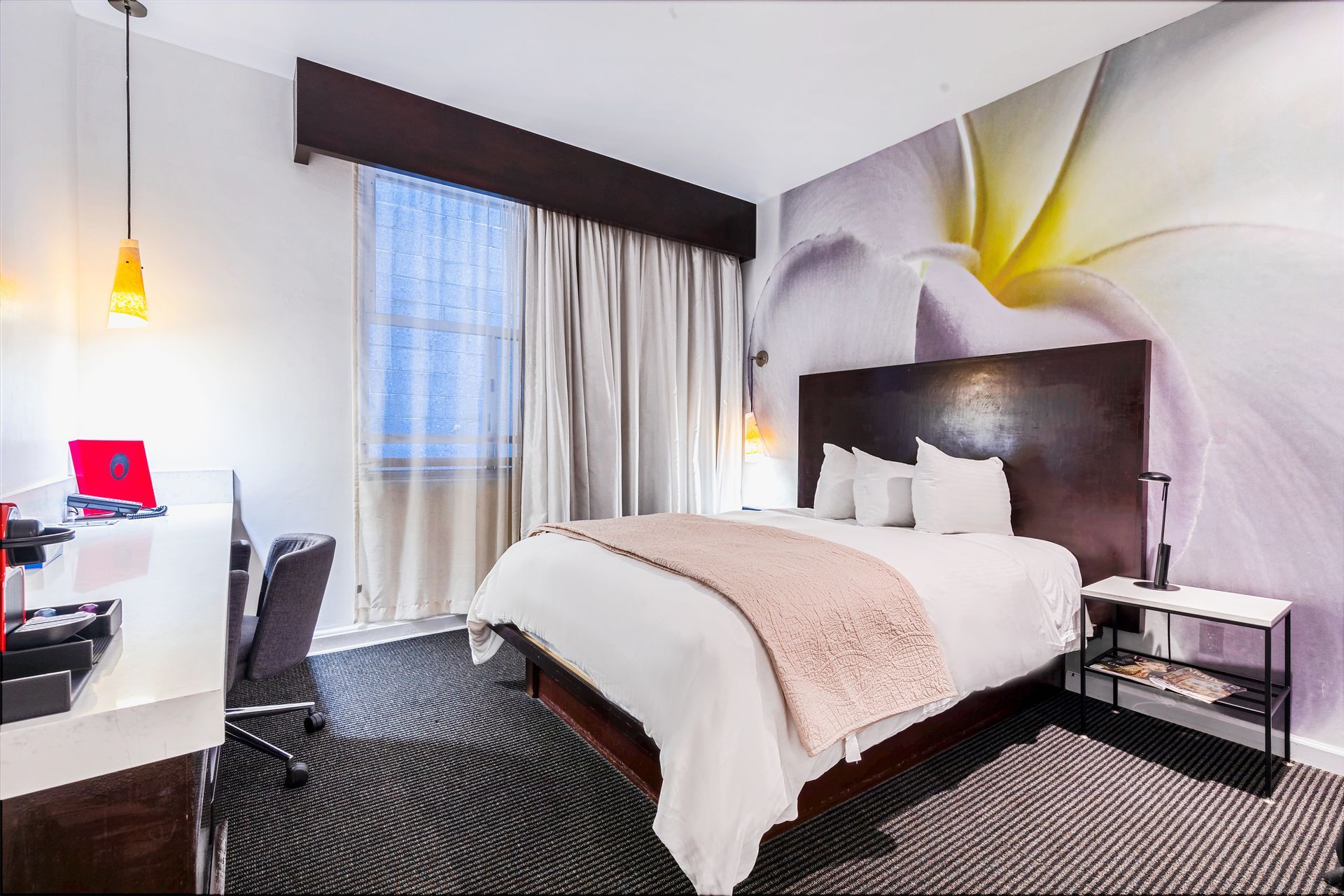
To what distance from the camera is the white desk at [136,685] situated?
2.32 feet

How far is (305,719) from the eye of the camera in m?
2.29

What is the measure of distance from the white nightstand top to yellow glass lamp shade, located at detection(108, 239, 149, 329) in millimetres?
3836

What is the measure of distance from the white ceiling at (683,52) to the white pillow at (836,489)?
70.8 inches

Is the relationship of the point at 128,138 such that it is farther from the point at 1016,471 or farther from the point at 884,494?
the point at 1016,471

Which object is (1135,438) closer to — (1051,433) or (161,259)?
(1051,433)

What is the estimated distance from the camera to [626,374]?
13.1 feet

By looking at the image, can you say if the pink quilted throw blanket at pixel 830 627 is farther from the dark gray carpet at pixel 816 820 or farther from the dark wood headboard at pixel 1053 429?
the dark wood headboard at pixel 1053 429

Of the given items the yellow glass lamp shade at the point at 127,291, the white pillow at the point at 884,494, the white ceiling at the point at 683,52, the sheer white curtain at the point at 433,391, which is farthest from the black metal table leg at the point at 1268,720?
the yellow glass lamp shade at the point at 127,291

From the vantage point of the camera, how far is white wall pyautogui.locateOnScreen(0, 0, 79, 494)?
1.88 meters

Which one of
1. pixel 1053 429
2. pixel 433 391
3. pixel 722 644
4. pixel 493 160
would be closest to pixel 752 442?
pixel 1053 429

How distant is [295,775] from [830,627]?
1.66 metres

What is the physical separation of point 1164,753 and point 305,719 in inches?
122

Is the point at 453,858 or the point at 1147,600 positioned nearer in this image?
the point at 453,858

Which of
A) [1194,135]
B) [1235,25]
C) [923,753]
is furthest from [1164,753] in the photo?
[1235,25]
